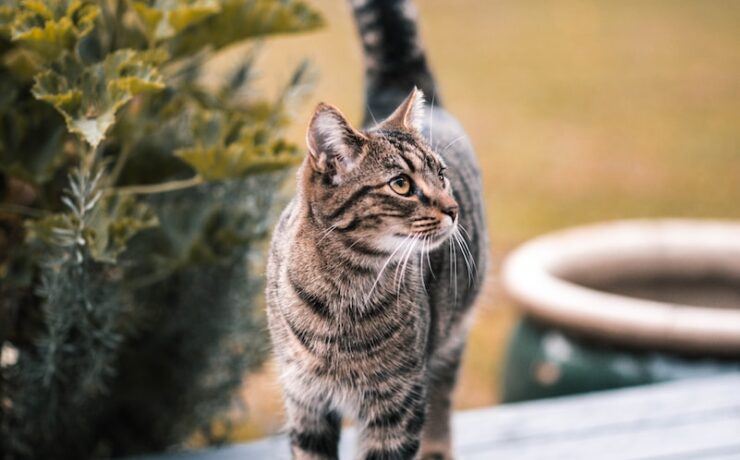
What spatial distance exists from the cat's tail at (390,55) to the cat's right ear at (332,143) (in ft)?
1.16

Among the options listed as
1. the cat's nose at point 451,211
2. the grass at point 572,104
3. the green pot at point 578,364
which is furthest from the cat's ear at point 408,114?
the grass at point 572,104

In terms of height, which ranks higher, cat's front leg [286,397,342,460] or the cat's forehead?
the cat's forehead

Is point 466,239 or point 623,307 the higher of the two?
point 466,239

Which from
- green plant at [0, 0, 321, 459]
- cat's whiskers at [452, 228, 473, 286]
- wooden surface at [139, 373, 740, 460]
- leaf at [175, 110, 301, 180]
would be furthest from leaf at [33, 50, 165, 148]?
wooden surface at [139, 373, 740, 460]

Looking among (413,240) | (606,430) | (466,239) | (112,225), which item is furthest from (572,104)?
(413,240)

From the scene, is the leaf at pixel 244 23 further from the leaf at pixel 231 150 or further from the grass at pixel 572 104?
the grass at pixel 572 104

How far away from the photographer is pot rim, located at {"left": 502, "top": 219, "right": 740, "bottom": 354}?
6.98 feet

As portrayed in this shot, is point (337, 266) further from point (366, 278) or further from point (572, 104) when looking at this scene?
point (572, 104)

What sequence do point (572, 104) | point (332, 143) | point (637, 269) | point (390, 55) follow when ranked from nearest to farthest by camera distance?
point (332, 143) < point (390, 55) < point (637, 269) < point (572, 104)

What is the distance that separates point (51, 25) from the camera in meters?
1.30

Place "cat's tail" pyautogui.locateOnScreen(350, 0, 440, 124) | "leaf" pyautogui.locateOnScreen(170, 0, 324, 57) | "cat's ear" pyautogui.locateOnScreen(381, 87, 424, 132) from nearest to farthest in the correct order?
"cat's ear" pyautogui.locateOnScreen(381, 87, 424, 132), "cat's tail" pyautogui.locateOnScreen(350, 0, 440, 124), "leaf" pyautogui.locateOnScreen(170, 0, 324, 57)

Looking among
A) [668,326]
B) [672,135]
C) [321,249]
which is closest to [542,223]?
[672,135]

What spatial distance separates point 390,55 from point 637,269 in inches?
51.7

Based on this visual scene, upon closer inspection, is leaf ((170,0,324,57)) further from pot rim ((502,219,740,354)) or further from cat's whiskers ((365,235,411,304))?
pot rim ((502,219,740,354))
